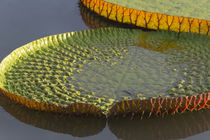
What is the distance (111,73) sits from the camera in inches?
78.1

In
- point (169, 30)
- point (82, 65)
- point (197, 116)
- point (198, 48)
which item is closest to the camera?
point (197, 116)

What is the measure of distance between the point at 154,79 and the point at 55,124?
0.64 metres

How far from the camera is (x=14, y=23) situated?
8.34 feet

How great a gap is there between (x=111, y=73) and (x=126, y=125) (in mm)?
459

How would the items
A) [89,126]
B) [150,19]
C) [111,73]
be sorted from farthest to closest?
1. [150,19]
2. [111,73]
3. [89,126]

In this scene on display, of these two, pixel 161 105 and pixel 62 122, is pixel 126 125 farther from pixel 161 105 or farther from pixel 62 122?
pixel 62 122

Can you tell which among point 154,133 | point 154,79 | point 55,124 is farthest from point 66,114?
point 154,79

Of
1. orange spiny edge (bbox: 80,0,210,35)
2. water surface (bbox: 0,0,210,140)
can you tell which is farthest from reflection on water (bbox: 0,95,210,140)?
orange spiny edge (bbox: 80,0,210,35)

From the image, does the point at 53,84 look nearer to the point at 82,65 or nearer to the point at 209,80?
the point at 82,65

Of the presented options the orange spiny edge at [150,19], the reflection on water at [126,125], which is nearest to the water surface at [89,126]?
the reflection on water at [126,125]

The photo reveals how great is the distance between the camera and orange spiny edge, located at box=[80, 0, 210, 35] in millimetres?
2348

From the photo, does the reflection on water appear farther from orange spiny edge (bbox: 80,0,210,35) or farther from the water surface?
orange spiny edge (bbox: 80,0,210,35)

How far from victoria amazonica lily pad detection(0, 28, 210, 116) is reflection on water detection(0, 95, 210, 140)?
4cm

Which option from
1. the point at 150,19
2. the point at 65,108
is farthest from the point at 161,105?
the point at 150,19
